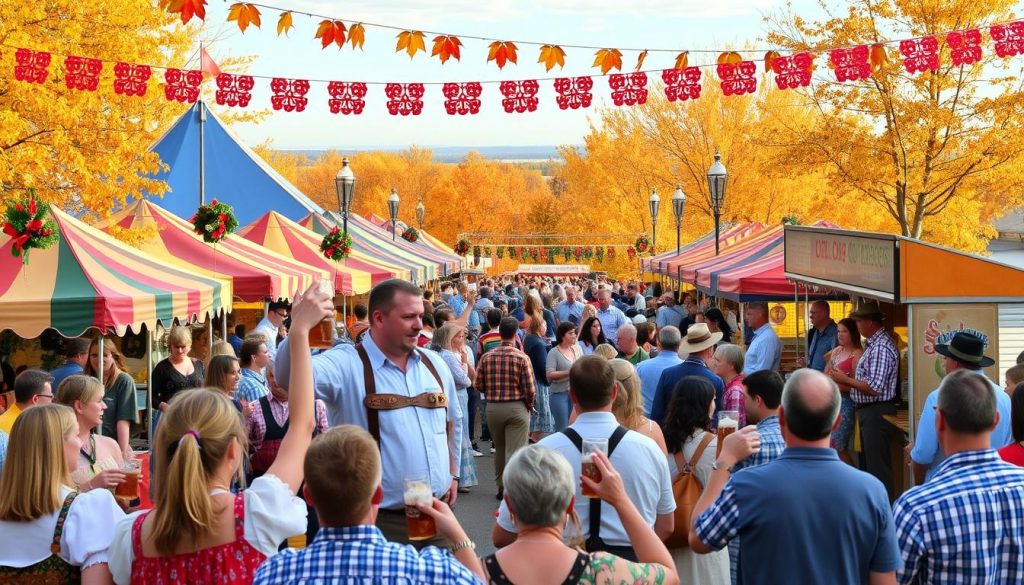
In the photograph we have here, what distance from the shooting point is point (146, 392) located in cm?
1369

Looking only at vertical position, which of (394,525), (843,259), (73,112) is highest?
(73,112)

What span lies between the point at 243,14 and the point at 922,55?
878 cm

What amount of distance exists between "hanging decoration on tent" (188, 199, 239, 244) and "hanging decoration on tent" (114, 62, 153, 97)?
301 cm

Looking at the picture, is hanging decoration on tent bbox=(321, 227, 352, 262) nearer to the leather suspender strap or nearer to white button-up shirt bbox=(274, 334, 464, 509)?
white button-up shirt bbox=(274, 334, 464, 509)

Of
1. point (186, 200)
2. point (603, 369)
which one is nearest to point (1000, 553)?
point (603, 369)

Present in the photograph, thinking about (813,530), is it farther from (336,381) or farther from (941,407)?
(336,381)

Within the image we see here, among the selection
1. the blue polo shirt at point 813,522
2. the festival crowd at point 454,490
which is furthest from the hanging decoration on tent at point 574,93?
the blue polo shirt at point 813,522

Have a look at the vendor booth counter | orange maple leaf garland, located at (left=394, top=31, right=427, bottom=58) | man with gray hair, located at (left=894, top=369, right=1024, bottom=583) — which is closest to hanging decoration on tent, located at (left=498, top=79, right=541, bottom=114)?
orange maple leaf garland, located at (left=394, top=31, right=427, bottom=58)

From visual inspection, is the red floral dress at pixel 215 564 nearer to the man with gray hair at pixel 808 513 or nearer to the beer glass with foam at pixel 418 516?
the beer glass with foam at pixel 418 516

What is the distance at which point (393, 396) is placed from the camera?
537 centimetres

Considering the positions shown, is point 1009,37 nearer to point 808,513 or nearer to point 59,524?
point 808,513

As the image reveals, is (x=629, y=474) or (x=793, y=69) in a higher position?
(x=793, y=69)

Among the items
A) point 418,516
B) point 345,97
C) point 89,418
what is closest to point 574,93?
point 345,97

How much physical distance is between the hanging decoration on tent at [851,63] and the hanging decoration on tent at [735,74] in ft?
3.62
